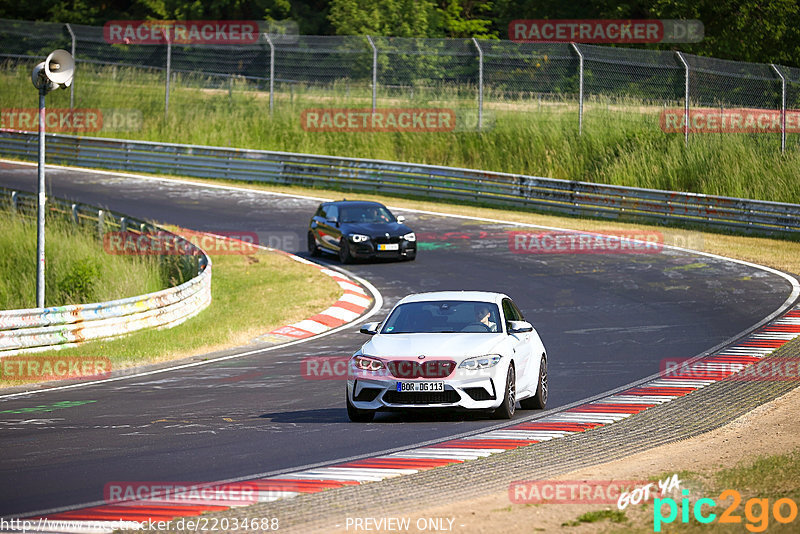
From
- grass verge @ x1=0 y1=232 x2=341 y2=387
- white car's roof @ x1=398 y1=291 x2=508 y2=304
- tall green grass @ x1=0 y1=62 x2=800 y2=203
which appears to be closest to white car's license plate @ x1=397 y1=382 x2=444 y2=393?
white car's roof @ x1=398 y1=291 x2=508 y2=304

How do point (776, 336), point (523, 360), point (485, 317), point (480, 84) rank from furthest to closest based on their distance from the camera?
point (480, 84), point (776, 336), point (485, 317), point (523, 360)

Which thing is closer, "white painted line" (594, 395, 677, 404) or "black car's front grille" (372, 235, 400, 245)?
"white painted line" (594, 395, 677, 404)

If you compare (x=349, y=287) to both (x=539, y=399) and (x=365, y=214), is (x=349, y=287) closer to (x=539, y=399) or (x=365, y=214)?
(x=365, y=214)

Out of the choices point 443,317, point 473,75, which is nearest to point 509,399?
point 443,317

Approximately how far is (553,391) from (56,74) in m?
9.18

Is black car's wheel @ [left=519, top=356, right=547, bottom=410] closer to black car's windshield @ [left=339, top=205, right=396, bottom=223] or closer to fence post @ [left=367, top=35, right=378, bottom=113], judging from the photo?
black car's windshield @ [left=339, top=205, right=396, bottom=223]

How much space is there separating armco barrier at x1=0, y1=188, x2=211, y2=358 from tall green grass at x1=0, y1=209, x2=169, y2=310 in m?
1.33

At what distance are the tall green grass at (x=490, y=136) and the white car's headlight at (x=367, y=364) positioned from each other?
73.6ft

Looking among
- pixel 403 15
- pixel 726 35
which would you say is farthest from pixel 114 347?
pixel 403 15

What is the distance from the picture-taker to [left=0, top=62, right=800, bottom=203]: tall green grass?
33.4 meters

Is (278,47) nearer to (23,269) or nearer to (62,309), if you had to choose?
(23,269)

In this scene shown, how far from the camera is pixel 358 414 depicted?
39.2ft

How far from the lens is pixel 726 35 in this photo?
5309 centimetres

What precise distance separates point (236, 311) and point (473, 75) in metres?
17.8
